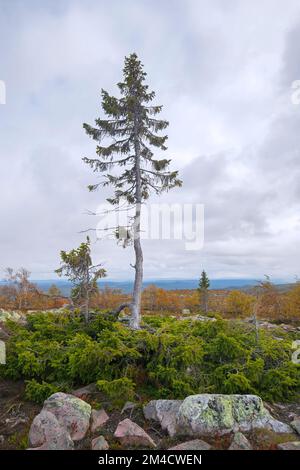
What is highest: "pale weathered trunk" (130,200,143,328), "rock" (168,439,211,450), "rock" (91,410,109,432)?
"pale weathered trunk" (130,200,143,328)

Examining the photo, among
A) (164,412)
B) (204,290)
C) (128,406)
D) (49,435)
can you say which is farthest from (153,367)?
(204,290)

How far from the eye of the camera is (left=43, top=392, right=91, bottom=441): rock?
559 cm

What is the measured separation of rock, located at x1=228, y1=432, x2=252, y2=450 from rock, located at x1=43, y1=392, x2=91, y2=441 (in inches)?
119

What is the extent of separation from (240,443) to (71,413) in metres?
3.53

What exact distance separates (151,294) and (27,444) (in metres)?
65.4

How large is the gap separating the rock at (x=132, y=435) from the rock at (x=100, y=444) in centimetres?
32

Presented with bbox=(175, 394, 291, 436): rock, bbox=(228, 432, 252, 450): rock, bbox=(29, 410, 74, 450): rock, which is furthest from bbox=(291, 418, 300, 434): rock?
bbox=(29, 410, 74, 450): rock

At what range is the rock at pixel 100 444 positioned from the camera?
516 cm

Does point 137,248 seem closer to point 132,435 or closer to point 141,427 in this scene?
point 141,427

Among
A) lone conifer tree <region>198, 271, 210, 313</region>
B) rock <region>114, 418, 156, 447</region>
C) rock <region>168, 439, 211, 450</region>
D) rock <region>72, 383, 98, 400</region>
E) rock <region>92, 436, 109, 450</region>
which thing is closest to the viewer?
rock <region>168, 439, 211, 450</region>

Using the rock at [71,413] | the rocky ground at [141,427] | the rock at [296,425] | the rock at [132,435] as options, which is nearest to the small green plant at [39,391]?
the rocky ground at [141,427]

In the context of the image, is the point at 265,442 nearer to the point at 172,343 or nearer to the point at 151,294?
the point at 172,343

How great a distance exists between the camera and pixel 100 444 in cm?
520

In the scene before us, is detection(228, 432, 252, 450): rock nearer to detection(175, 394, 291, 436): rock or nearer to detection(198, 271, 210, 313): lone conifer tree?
detection(175, 394, 291, 436): rock
